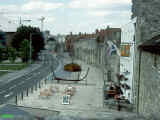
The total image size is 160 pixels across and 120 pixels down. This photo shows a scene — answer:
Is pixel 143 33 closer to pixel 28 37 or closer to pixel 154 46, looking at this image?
pixel 154 46

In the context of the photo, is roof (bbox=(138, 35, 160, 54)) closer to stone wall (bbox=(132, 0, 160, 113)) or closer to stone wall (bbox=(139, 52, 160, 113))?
stone wall (bbox=(139, 52, 160, 113))

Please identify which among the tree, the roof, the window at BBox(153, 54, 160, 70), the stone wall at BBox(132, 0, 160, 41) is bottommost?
the window at BBox(153, 54, 160, 70)

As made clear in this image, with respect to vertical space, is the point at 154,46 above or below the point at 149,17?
below

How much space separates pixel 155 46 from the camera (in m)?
8.29

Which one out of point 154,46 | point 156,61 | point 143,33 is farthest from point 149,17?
point 154,46

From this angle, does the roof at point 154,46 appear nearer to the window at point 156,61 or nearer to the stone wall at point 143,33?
the window at point 156,61

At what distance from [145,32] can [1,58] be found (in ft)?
175

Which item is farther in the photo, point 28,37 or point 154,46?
point 28,37

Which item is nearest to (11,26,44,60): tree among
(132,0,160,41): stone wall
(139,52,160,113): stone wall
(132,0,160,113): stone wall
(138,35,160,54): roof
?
(132,0,160,113): stone wall

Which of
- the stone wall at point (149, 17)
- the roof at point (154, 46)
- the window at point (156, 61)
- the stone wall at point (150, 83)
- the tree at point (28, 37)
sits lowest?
the stone wall at point (150, 83)

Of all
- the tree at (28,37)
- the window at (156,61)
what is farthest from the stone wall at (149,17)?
the tree at (28,37)

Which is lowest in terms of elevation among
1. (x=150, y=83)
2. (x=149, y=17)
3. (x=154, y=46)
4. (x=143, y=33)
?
(x=150, y=83)

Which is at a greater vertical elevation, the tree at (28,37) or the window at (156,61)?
the tree at (28,37)

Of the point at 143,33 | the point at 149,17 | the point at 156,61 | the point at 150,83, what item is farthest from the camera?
the point at 143,33
